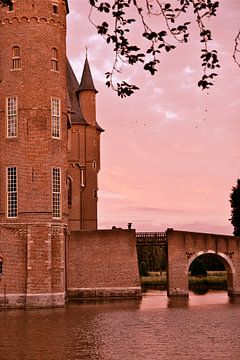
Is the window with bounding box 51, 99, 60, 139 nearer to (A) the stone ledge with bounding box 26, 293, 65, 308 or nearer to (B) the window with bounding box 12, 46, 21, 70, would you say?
(B) the window with bounding box 12, 46, 21, 70

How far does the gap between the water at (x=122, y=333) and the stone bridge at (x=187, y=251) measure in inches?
392

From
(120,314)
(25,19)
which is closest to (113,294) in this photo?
(120,314)

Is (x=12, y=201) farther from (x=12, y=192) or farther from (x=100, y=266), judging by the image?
(x=100, y=266)

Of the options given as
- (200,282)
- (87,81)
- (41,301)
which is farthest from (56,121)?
(200,282)

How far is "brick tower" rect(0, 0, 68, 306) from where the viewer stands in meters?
34.4

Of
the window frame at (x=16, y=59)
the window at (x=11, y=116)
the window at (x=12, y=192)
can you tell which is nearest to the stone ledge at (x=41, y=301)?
the window at (x=12, y=192)

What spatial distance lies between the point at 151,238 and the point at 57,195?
10975 mm

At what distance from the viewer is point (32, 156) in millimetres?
35344

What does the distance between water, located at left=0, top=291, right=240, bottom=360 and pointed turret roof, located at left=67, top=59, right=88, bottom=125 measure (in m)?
19.2

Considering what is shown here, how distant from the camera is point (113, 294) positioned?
41.7 metres

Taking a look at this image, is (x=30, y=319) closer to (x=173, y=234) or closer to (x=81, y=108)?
(x=173, y=234)

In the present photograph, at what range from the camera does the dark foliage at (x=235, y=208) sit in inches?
2630

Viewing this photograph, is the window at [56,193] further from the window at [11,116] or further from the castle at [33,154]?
the window at [11,116]

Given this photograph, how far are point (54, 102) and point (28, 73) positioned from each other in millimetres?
2081
